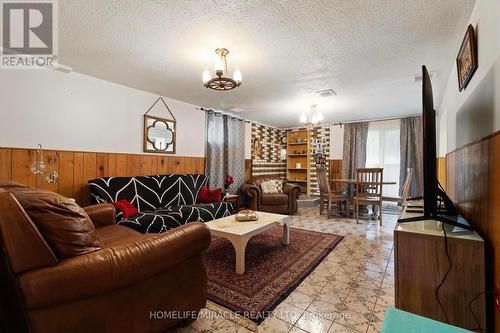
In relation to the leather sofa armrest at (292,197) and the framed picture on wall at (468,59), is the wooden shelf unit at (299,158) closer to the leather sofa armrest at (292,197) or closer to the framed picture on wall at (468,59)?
the leather sofa armrest at (292,197)

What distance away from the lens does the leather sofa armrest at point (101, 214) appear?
2295mm

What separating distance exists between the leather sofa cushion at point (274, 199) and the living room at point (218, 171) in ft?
0.10

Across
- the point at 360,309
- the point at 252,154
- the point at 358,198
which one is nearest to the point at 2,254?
the point at 360,309

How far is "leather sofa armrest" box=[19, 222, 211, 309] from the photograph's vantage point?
0.94m

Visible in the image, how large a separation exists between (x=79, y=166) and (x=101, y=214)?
1.17 metres

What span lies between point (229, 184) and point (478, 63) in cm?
414

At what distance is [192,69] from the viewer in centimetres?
291

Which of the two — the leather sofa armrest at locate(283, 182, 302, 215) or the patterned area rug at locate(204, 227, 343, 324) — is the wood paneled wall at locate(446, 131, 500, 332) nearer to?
the patterned area rug at locate(204, 227, 343, 324)

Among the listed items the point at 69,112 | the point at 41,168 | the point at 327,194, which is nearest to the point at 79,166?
the point at 41,168

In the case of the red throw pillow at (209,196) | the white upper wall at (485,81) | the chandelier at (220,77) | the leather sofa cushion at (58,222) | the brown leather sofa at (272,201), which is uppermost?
the chandelier at (220,77)

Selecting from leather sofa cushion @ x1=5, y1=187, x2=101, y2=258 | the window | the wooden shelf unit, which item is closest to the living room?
leather sofa cushion @ x1=5, y1=187, x2=101, y2=258

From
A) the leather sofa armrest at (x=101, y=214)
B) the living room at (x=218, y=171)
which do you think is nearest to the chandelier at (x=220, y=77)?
the living room at (x=218, y=171)

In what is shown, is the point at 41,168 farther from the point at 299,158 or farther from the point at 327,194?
the point at 299,158

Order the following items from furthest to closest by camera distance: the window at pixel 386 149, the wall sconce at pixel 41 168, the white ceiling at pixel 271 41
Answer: the window at pixel 386 149 < the wall sconce at pixel 41 168 < the white ceiling at pixel 271 41
